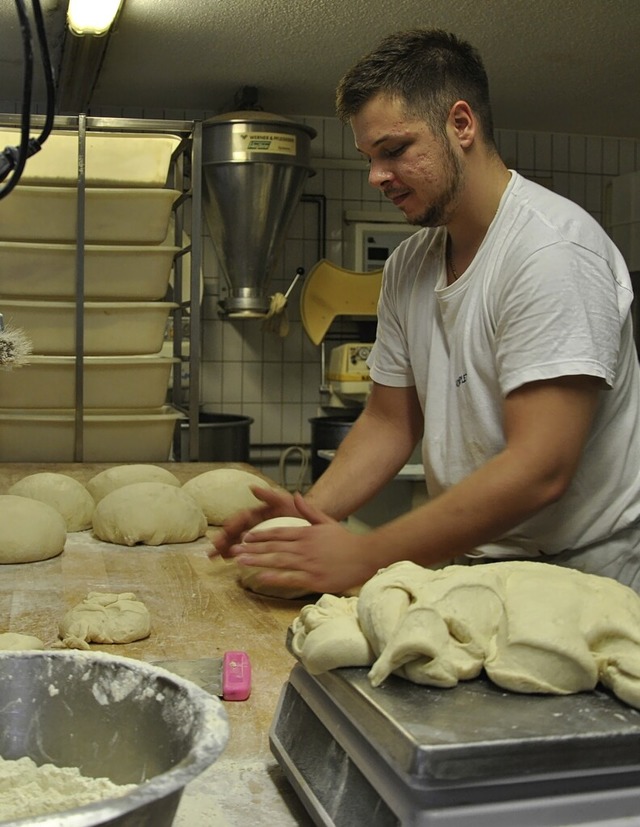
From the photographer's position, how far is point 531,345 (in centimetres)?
132

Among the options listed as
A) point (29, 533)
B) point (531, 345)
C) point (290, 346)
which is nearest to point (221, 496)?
point (29, 533)

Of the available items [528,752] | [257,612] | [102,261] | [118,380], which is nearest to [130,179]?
[102,261]

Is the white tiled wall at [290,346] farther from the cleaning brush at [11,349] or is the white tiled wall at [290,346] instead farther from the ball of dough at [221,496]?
the cleaning brush at [11,349]

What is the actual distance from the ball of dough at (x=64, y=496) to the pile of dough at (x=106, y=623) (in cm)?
80

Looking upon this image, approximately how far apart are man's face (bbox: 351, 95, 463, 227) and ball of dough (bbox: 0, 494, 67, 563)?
38.8 inches

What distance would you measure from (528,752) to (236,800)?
34cm

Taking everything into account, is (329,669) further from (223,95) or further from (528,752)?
(223,95)

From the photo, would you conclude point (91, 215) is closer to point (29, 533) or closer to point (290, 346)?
point (29, 533)

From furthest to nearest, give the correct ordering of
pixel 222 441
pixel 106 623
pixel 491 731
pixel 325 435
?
1. pixel 325 435
2. pixel 222 441
3. pixel 106 623
4. pixel 491 731

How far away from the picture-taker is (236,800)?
867mm

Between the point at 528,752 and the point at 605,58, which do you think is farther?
the point at 605,58

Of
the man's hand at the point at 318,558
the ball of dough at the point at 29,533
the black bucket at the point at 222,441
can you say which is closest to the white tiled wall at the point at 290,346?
the black bucket at the point at 222,441

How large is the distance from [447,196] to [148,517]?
0.97m

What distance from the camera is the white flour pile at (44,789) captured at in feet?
2.25
